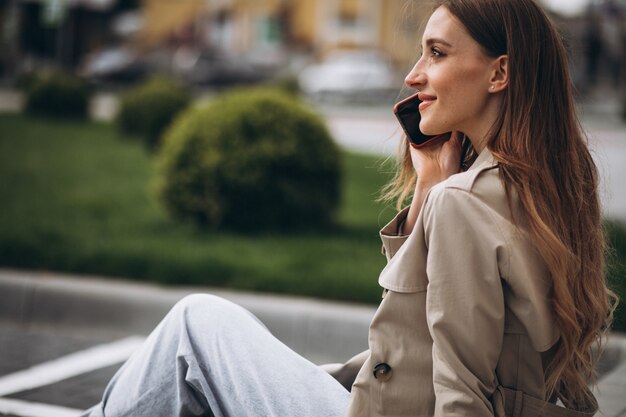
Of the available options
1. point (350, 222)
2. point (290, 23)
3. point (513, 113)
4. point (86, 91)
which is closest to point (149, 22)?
point (290, 23)

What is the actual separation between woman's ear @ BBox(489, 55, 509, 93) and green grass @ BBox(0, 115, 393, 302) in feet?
5.14


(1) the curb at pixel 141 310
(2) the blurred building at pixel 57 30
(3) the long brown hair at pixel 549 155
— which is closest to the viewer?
(3) the long brown hair at pixel 549 155

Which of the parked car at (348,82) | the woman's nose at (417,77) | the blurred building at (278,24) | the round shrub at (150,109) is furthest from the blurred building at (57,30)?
the woman's nose at (417,77)

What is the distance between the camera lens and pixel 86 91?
19.3 metres

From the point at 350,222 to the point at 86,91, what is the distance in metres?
12.6

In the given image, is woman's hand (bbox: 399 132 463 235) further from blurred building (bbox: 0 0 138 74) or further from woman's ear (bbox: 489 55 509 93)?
blurred building (bbox: 0 0 138 74)

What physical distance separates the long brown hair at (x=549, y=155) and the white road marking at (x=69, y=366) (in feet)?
9.26

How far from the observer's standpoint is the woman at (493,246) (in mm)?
2025

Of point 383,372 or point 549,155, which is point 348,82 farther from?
point 383,372

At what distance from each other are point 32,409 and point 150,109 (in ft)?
37.5

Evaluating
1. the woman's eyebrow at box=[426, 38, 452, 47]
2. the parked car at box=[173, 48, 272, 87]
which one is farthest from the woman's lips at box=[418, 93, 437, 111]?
the parked car at box=[173, 48, 272, 87]

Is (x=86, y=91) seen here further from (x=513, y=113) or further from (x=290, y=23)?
(x=290, y=23)

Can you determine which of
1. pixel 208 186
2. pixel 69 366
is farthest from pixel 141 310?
pixel 208 186

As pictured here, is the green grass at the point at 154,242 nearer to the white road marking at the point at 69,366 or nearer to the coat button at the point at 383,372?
the white road marking at the point at 69,366
